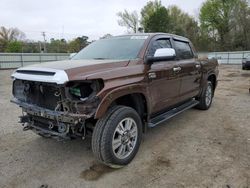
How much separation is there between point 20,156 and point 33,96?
0.99m

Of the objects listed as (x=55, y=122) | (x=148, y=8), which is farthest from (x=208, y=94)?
(x=148, y=8)

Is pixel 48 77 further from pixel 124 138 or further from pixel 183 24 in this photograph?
pixel 183 24

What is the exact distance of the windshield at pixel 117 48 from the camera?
3.79m

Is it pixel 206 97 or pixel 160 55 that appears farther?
pixel 206 97

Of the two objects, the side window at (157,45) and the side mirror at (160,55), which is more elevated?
the side window at (157,45)

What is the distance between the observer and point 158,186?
2816 millimetres

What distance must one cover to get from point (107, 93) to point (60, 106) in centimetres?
61

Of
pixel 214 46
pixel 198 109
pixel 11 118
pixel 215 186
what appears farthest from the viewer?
pixel 214 46

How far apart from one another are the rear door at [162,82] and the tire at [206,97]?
1.65 metres

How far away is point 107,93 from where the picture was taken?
9.46ft

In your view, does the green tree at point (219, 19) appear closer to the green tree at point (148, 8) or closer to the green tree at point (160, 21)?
the green tree at point (148, 8)

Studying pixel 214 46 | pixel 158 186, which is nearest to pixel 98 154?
pixel 158 186

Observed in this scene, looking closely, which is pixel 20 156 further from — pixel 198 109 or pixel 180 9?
pixel 180 9

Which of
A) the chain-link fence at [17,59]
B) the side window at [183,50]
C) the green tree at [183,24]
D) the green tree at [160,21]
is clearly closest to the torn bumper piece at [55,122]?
the side window at [183,50]
